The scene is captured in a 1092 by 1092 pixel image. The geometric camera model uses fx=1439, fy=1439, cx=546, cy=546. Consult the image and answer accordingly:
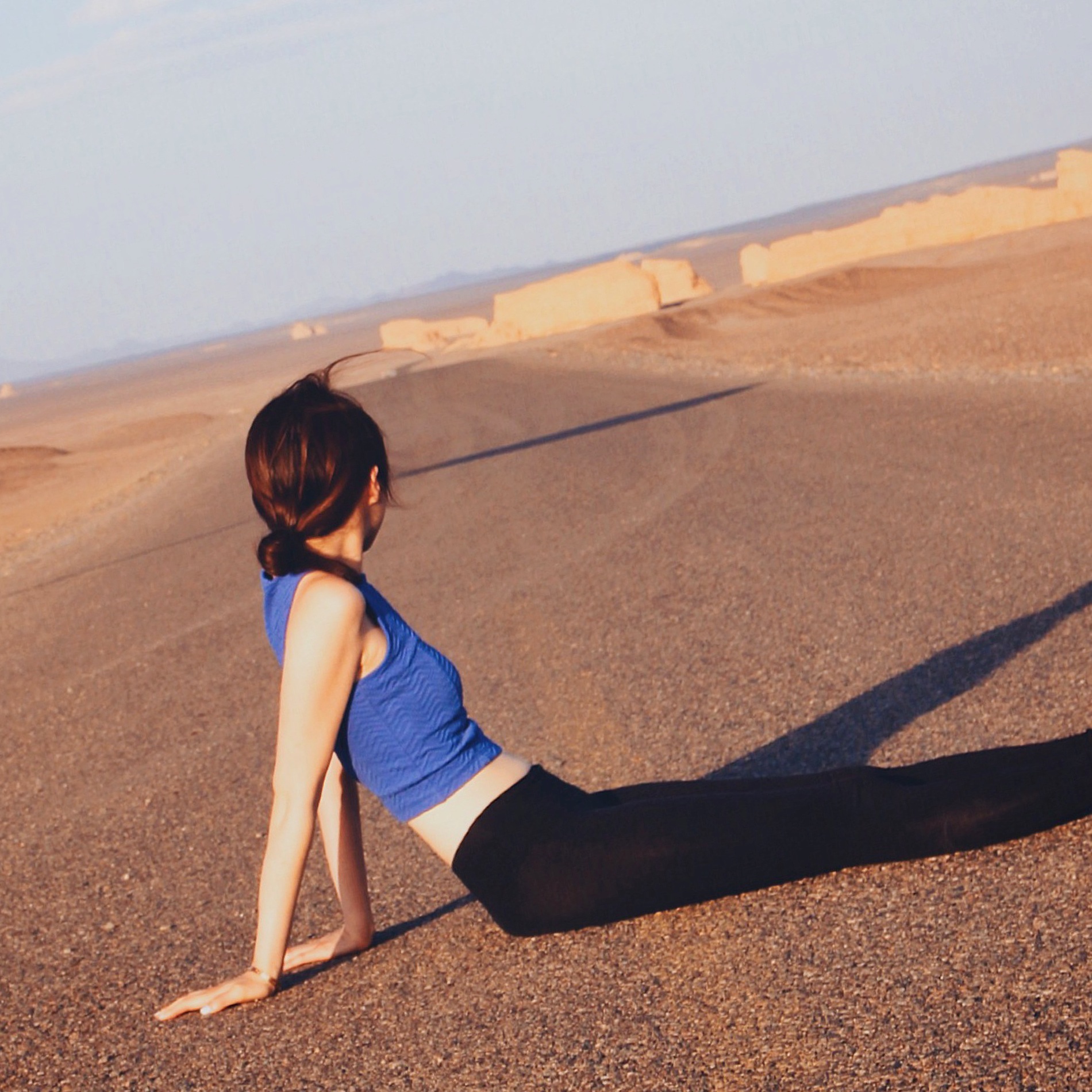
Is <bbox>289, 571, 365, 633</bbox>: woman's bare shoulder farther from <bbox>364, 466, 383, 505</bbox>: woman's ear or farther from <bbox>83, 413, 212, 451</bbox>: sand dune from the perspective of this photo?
<bbox>83, 413, 212, 451</bbox>: sand dune

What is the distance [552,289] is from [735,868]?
2122 inches

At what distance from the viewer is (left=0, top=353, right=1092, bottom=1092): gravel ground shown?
3107 millimetres

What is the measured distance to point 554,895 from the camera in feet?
11.4

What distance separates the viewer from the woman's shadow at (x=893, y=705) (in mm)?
4945

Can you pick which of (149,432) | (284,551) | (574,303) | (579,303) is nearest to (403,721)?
(284,551)

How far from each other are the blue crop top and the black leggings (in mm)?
150

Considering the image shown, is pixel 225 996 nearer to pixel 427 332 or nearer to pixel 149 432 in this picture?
pixel 149 432

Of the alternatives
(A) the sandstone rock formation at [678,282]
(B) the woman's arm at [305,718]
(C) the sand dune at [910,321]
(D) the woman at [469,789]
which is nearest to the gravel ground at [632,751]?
(D) the woman at [469,789]

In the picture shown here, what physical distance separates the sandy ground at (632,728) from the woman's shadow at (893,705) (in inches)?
0.9

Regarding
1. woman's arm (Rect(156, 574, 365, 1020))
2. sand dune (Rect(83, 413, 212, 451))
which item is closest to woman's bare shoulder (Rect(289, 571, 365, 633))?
woman's arm (Rect(156, 574, 365, 1020))

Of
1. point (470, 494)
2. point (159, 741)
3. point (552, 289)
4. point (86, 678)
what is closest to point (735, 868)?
point (159, 741)

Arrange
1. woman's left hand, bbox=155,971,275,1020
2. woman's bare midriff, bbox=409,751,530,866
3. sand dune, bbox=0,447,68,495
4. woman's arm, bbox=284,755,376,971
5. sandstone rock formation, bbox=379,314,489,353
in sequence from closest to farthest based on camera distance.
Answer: woman's bare midriff, bbox=409,751,530,866
woman's left hand, bbox=155,971,275,1020
woman's arm, bbox=284,755,376,971
sand dune, bbox=0,447,68,495
sandstone rock formation, bbox=379,314,489,353

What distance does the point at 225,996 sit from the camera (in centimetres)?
358

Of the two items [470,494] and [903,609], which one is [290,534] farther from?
[470,494]
